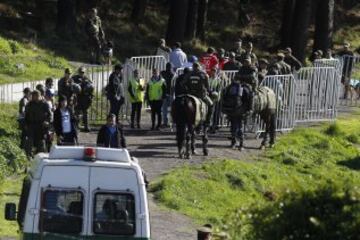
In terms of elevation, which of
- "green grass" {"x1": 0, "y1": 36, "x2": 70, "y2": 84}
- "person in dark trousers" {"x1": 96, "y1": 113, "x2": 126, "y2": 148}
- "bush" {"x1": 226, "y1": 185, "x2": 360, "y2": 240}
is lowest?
"person in dark trousers" {"x1": 96, "y1": 113, "x2": 126, "y2": 148}

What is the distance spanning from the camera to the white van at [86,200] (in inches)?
470

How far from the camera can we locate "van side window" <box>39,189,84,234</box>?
12.0m

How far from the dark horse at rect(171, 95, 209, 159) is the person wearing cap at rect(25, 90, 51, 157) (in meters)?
2.68

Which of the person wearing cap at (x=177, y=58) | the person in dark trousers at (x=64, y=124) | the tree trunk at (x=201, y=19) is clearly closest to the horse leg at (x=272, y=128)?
the person wearing cap at (x=177, y=58)

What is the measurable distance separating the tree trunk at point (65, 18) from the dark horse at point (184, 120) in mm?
17246

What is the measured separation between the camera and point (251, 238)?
29.1 feet

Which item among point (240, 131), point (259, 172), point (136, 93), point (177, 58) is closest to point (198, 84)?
point (240, 131)

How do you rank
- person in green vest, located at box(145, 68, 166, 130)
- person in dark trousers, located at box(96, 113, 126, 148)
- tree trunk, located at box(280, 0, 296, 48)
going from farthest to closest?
1. tree trunk, located at box(280, 0, 296, 48)
2. person in green vest, located at box(145, 68, 166, 130)
3. person in dark trousers, located at box(96, 113, 126, 148)

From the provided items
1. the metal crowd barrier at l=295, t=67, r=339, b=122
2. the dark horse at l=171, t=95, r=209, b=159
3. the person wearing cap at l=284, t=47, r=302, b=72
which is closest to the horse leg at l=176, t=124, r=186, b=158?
the dark horse at l=171, t=95, r=209, b=159

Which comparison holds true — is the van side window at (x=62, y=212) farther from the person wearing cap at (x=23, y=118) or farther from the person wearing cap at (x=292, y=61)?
the person wearing cap at (x=292, y=61)

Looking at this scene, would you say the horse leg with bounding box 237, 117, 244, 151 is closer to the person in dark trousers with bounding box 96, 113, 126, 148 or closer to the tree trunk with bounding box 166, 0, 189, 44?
the person in dark trousers with bounding box 96, 113, 126, 148

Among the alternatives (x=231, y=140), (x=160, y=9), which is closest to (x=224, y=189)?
(x=231, y=140)

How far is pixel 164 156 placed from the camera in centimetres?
2220

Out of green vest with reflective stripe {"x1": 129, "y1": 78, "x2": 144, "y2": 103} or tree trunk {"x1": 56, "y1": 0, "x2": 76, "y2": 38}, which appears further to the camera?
tree trunk {"x1": 56, "y1": 0, "x2": 76, "y2": 38}
